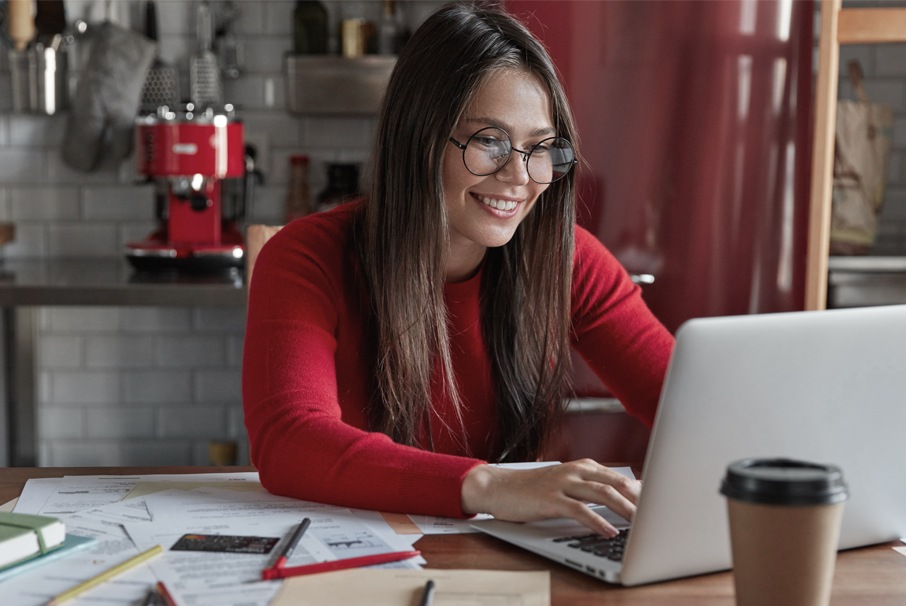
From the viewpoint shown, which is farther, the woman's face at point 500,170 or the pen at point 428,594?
the woman's face at point 500,170

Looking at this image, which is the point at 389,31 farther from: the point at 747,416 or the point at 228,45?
the point at 747,416

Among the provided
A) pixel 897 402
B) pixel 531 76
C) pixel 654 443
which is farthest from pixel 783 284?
pixel 654 443

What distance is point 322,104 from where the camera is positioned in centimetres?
322

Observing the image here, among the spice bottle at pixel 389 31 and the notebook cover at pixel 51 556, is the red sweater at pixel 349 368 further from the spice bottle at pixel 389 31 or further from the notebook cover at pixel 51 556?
the spice bottle at pixel 389 31

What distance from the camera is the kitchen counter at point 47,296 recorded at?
2.65 meters

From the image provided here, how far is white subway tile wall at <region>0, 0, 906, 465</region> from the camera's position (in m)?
3.29

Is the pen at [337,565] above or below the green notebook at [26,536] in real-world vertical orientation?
below

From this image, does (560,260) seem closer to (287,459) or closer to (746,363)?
(287,459)

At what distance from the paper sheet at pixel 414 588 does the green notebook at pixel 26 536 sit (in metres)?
0.23

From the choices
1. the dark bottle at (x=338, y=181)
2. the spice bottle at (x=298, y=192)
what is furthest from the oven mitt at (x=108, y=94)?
the dark bottle at (x=338, y=181)

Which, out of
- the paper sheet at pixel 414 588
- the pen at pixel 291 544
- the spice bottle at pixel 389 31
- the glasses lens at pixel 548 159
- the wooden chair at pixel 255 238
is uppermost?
the spice bottle at pixel 389 31

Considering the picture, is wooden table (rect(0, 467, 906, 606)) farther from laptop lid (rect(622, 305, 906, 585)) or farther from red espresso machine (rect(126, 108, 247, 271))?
red espresso machine (rect(126, 108, 247, 271))

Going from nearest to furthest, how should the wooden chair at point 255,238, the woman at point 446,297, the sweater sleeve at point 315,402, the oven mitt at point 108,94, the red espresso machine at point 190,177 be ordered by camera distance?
the sweater sleeve at point 315,402 → the woman at point 446,297 → the wooden chair at point 255,238 → the red espresso machine at point 190,177 → the oven mitt at point 108,94

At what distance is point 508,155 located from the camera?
157cm
